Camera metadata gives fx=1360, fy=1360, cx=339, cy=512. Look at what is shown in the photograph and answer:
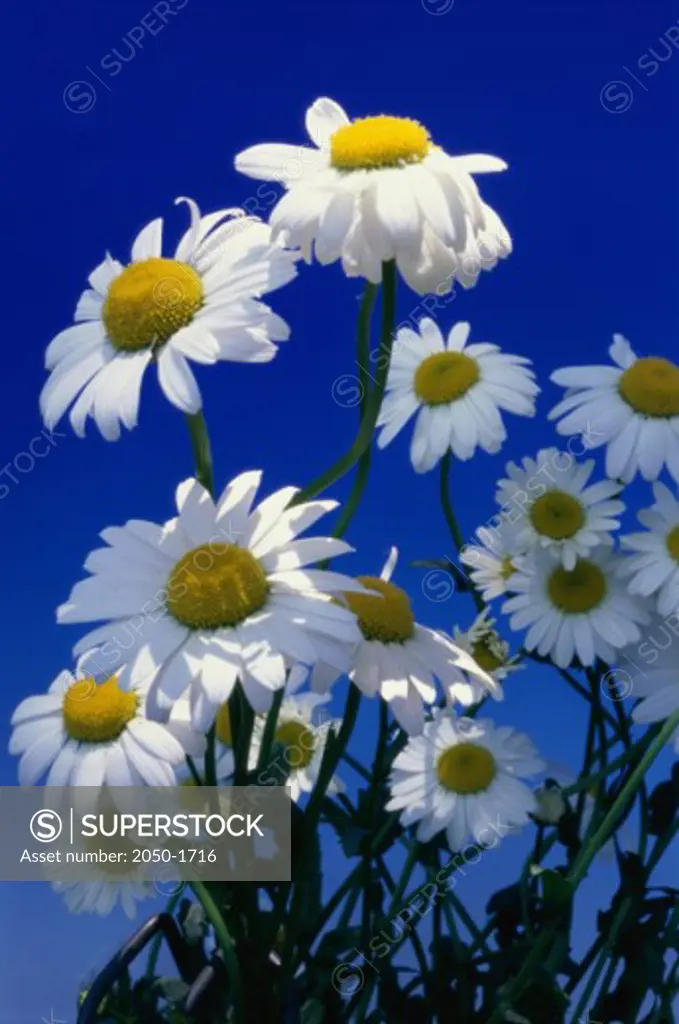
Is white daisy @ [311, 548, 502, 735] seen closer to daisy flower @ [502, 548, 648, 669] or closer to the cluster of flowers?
the cluster of flowers

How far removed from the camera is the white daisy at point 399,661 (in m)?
0.60

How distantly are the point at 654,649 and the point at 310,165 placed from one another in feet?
1.13

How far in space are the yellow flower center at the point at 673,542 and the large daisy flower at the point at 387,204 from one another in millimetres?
234

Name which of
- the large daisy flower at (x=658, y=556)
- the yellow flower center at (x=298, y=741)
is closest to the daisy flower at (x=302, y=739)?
the yellow flower center at (x=298, y=741)

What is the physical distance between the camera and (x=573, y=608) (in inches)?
32.2

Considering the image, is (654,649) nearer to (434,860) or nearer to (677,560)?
(677,560)

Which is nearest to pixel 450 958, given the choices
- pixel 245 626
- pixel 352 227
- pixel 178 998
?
pixel 178 998

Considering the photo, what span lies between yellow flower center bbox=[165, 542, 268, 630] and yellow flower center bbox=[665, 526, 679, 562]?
0.30m

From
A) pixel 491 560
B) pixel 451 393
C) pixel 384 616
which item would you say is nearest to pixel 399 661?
pixel 384 616

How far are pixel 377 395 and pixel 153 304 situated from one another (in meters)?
0.11

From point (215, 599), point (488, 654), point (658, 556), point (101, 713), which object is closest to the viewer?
point (215, 599)

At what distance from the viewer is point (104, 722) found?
665 millimetres

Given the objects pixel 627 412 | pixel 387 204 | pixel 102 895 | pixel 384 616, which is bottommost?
pixel 102 895

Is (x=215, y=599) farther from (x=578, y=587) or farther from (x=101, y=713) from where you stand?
(x=578, y=587)
